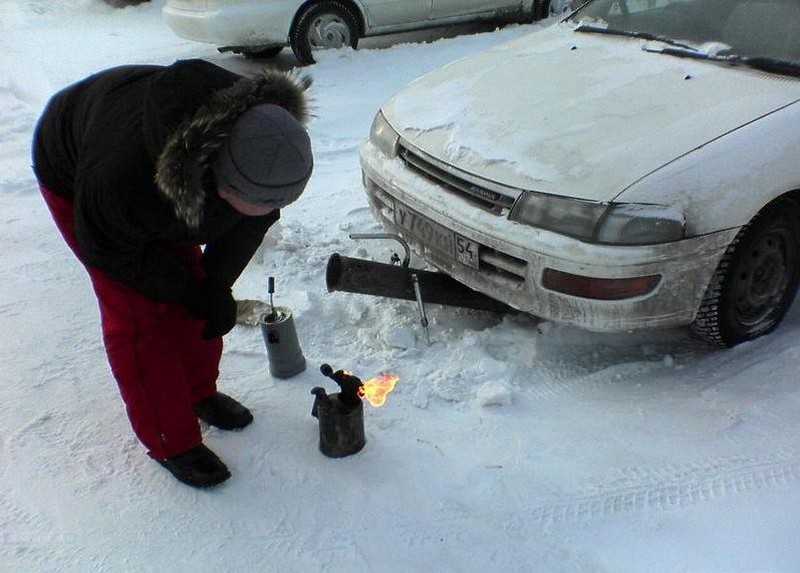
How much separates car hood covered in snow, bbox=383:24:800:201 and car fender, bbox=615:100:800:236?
0.16 feet

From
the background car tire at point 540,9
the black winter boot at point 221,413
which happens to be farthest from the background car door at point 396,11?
the black winter boot at point 221,413

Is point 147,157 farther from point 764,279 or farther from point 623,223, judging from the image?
point 764,279

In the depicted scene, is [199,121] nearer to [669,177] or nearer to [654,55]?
[669,177]

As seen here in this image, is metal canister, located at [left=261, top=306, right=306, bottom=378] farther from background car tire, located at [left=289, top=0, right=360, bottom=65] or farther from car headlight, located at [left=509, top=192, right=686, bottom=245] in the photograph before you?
background car tire, located at [left=289, top=0, right=360, bottom=65]

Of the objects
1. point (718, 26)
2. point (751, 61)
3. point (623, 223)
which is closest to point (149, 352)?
point (623, 223)

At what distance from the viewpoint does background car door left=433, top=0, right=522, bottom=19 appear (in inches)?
296

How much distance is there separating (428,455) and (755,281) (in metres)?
1.53

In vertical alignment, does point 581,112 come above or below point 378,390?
above

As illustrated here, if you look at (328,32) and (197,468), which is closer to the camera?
(197,468)

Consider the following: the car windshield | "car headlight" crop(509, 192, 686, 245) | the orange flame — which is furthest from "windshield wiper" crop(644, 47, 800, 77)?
the orange flame

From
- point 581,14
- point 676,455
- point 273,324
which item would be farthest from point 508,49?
point 676,455

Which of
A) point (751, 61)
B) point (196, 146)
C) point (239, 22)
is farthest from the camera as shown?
point (239, 22)

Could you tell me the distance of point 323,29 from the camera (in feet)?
23.6

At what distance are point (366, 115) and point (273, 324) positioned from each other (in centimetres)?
352
